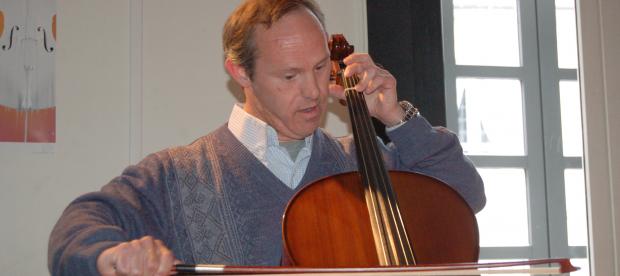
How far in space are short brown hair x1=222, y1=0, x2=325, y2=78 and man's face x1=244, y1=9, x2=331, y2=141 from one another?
0.02 m

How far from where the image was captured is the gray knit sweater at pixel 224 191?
1.45 metres

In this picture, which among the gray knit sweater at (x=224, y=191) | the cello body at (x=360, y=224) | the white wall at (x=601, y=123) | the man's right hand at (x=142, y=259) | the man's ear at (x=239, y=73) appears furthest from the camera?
the white wall at (x=601, y=123)

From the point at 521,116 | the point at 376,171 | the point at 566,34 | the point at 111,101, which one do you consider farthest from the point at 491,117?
the point at 376,171

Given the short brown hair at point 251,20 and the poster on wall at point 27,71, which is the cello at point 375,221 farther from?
the poster on wall at point 27,71

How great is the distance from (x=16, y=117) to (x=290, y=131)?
1056 millimetres

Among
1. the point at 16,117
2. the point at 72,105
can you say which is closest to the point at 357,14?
the point at 72,105

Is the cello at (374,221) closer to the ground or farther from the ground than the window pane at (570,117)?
closer to the ground

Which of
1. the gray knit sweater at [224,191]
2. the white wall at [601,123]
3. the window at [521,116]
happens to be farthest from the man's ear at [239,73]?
the white wall at [601,123]

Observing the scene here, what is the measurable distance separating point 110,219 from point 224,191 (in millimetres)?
267

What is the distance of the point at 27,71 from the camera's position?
2287 millimetres

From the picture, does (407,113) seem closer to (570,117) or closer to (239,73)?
(239,73)

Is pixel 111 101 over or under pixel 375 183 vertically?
over

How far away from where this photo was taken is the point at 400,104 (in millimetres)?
1649

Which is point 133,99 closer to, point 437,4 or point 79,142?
point 79,142
